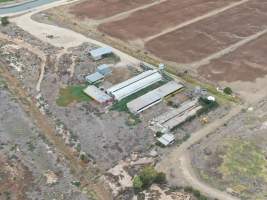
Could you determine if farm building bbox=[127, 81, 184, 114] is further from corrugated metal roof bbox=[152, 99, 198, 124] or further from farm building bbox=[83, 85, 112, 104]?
farm building bbox=[83, 85, 112, 104]

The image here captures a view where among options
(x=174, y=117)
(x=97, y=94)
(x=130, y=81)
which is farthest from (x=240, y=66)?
(x=97, y=94)

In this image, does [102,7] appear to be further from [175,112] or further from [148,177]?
[148,177]

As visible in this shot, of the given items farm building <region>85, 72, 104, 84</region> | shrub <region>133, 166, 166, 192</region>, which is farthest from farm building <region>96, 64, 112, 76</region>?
shrub <region>133, 166, 166, 192</region>

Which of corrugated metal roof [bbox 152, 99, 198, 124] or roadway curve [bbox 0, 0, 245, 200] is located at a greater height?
corrugated metal roof [bbox 152, 99, 198, 124]

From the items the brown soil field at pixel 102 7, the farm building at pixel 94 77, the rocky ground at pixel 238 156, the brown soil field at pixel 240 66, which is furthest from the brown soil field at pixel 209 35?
the rocky ground at pixel 238 156

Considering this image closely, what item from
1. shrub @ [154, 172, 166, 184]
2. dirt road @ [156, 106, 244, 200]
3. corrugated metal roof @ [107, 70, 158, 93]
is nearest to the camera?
dirt road @ [156, 106, 244, 200]

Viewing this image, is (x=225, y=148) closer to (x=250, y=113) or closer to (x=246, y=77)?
(x=250, y=113)
